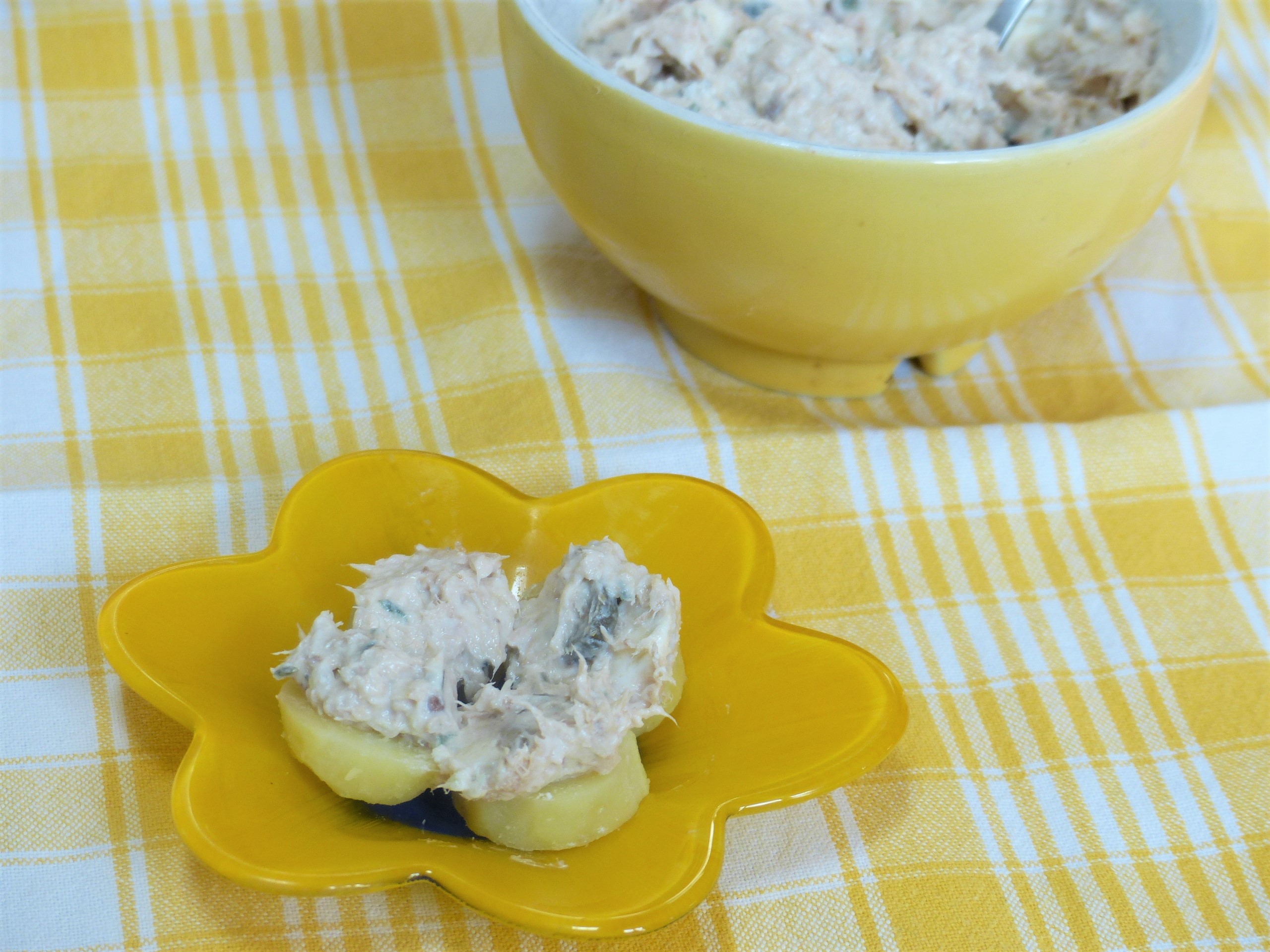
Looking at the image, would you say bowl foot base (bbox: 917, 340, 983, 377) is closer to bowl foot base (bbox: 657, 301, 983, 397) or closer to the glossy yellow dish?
bowl foot base (bbox: 657, 301, 983, 397)

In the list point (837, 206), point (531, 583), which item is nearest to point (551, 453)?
point (531, 583)

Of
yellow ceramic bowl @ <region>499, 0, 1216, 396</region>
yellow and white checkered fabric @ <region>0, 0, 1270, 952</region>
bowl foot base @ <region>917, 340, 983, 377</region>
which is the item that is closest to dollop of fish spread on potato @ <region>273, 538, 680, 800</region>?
yellow and white checkered fabric @ <region>0, 0, 1270, 952</region>

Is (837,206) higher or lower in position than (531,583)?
higher

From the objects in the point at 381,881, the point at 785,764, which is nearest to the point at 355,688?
the point at 381,881

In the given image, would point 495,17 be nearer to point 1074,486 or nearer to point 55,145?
point 55,145

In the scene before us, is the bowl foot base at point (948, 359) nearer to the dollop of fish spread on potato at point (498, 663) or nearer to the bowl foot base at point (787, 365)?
the bowl foot base at point (787, 365)

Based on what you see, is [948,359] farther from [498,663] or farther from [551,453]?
[498,663]
